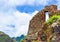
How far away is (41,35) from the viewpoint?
25.4 m

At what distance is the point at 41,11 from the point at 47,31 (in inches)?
448

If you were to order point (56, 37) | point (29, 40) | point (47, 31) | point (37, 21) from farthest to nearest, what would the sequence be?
1. point (37, 21)
2. point (29, 40)
3. point (47, 31)
4. point (56, 37)

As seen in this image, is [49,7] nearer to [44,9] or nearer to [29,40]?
[44,9]

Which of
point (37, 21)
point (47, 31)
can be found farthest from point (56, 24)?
point (37, 21)

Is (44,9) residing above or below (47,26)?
above

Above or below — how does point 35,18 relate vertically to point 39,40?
above

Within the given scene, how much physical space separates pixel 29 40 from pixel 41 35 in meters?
5.65

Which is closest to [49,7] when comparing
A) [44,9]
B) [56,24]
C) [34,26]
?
[44,9]

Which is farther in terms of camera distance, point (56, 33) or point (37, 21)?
point (37, 21)

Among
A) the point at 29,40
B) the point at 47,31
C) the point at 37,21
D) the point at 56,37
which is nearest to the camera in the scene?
the point at 56,37

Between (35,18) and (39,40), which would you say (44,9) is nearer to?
(35,18)

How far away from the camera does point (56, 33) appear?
20328mm

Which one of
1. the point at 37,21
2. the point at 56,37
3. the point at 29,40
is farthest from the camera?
the point at 37,21

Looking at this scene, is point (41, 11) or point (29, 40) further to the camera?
point (41, 11)
